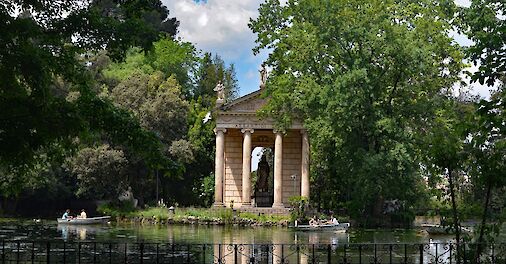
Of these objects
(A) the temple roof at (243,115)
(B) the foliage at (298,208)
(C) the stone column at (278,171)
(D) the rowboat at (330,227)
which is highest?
(A) the temple roof at (243,115)

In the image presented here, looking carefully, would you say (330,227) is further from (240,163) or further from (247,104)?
(240,163)

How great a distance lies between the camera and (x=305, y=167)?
194 feet

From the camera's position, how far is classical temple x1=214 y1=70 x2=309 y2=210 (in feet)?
194

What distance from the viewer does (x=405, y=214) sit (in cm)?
4931

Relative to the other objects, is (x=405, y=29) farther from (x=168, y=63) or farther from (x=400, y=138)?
(x=168, y=63)

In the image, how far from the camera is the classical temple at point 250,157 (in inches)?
2334

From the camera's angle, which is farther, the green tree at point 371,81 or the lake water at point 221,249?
the green tree at point 371,81

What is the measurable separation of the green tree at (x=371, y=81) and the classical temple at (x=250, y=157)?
32.3 feet

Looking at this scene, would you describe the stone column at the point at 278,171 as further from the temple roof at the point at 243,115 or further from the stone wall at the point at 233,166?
the stone wall at the point at 233,166

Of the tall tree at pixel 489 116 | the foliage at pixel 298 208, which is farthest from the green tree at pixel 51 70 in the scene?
the foliage at pixel 298 208

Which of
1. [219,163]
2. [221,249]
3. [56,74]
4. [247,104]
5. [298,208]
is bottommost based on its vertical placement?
[221,249]

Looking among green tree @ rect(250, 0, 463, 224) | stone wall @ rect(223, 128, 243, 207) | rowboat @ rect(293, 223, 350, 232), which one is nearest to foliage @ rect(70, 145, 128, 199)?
stone wall @ rect(223, 128, 243, 207)

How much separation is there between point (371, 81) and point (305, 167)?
15.5 metres

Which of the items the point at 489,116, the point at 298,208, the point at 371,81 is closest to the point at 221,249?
the point at 489,116
